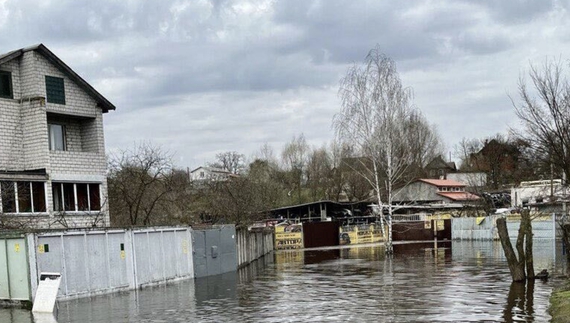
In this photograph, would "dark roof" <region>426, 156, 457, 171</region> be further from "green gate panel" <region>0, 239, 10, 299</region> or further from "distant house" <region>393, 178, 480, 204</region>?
"green gate panel" <region>0, 239, 10, 299</region>

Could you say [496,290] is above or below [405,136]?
below

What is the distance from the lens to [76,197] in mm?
35031

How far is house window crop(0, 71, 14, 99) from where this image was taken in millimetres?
32750

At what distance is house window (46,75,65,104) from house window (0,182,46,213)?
13.6 ft

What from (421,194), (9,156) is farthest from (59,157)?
(421,194)

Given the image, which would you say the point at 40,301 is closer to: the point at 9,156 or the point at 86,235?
the point at 86,235

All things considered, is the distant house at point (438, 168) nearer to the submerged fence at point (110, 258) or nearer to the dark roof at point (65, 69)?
the dark roof at point (65, 69)

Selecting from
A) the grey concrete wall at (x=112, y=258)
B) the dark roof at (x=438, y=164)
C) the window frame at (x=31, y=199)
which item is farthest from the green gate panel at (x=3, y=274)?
the dark roof at (x=438, y=164)

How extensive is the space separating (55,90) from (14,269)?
14810 millimetres

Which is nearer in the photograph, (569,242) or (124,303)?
(124,303)

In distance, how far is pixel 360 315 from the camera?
1752 centimetres

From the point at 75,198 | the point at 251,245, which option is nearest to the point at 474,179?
the point at 251,245

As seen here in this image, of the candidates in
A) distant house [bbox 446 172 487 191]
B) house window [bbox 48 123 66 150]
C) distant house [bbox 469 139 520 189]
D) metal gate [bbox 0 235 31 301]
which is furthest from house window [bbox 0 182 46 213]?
distant house [bbox 469 139 520 189]

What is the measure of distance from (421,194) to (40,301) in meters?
73.6
